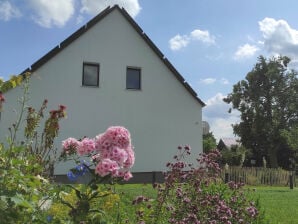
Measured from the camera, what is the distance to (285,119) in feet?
159

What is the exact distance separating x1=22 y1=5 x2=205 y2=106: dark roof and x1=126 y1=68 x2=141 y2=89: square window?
1.30 metres

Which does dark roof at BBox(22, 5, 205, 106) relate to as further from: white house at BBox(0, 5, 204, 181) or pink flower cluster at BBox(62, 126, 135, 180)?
pink flower cluster at BBox(62, 126, 135, 180)

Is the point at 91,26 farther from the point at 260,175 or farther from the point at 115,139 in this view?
the point at 115,139

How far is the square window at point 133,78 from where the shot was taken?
20906 millimetres

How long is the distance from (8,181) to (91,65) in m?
17.6

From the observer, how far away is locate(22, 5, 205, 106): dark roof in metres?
19.2

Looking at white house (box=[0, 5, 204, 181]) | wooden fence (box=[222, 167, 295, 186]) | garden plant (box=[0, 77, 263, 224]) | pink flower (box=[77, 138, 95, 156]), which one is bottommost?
wooden fence (box=[222, 167, 295, 186])

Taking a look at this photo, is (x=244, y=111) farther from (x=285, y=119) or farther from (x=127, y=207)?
(x=127, y=207)

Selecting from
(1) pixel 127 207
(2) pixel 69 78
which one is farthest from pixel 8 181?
(2) pixel 69 78

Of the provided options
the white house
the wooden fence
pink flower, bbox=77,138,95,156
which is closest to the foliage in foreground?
pink flower, bbox=77,138,95,156

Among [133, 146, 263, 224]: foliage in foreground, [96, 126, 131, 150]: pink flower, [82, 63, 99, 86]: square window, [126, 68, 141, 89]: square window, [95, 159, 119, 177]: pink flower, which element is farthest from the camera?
[126, 68, 141, 89]: square window

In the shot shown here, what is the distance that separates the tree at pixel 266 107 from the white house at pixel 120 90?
27.9m

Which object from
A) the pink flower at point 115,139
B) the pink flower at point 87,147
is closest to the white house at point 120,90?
the pink flower at point 87,147

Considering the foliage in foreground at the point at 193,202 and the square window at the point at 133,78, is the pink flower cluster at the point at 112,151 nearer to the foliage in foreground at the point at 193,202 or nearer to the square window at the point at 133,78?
the foliage in foreground at the point at 193,202
